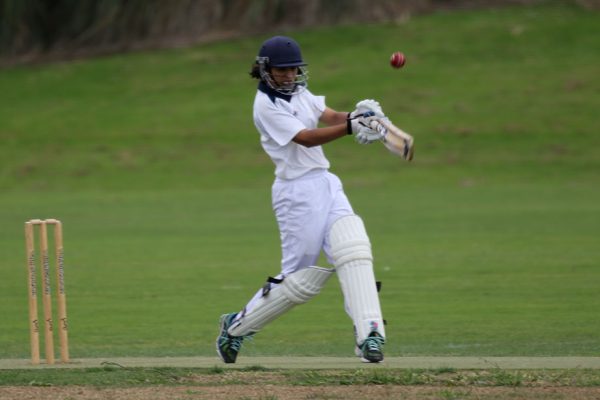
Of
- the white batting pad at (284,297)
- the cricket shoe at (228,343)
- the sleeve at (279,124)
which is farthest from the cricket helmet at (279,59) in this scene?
the cricket shoe at (228,343)

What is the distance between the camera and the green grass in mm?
9641

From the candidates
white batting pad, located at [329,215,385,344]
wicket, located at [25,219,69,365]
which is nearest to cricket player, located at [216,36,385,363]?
white batting pad, located at [329,215,385,344]

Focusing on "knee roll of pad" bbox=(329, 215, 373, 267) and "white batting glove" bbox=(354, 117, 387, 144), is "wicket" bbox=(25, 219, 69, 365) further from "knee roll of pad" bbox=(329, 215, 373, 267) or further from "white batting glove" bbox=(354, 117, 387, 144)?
"white batting glove" bbox=(354, 117, 387, 144)

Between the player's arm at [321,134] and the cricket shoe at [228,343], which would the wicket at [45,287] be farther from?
the player's arm at [321,134]

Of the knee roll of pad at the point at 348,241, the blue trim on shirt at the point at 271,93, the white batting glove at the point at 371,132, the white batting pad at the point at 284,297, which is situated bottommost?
the white batting pad at the point at 284,297

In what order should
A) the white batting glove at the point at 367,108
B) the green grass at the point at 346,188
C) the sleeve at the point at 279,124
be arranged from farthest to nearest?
the green grass at the point at 346,188, the sleeve at the point at 279,124, the white batting glove at the point at 367,108

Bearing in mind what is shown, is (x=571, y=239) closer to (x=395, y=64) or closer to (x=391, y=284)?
(x=391, y=284)

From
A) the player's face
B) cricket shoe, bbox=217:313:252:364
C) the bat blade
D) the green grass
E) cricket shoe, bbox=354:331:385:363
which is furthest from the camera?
the green grass

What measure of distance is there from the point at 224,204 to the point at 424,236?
17.5 ft

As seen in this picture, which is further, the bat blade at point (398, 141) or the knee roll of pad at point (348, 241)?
the knee roll of pad at point (348, 241)

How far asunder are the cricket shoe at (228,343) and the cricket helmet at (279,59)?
1.27 meters

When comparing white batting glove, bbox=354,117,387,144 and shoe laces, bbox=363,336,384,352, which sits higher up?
white batting glove, bbox=354,117,387,144

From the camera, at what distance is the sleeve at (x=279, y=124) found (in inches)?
260

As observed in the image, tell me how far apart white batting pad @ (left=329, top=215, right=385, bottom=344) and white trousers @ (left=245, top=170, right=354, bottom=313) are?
11cm
